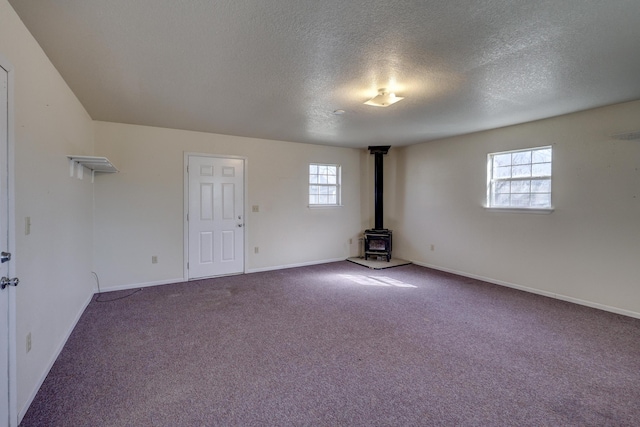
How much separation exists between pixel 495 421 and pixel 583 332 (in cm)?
197

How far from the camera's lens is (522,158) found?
4.34 metres

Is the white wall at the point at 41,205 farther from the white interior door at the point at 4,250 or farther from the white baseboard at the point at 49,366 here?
the white interior door at the point at 4,250

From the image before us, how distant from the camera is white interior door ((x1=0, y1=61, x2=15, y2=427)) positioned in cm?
157

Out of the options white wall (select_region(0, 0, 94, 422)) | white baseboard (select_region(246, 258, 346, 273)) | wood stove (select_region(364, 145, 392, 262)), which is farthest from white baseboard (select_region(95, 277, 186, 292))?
wood stove (select_region(364, 145, 392, 262))

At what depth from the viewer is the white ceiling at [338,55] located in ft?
5.77

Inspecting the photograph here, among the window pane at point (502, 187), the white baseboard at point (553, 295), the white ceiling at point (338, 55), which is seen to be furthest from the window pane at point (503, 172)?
the white baseboard at point (553, 295)

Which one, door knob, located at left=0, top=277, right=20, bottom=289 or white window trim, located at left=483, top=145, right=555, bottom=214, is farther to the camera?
white window trim, located at left=483, top=145, right=555, bottom=214

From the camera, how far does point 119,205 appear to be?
422 cm

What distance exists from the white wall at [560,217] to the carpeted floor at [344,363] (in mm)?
453

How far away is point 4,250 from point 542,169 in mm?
5514

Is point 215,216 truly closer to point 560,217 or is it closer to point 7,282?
point 7,282

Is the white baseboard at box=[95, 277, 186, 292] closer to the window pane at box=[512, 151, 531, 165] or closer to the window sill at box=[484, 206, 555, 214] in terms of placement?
the window sill at box=[484, 206, 555, 214]

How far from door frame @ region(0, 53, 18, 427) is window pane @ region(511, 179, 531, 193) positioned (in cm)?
545

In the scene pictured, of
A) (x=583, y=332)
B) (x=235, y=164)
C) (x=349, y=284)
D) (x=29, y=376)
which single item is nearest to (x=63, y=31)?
(x=29, y=376)
